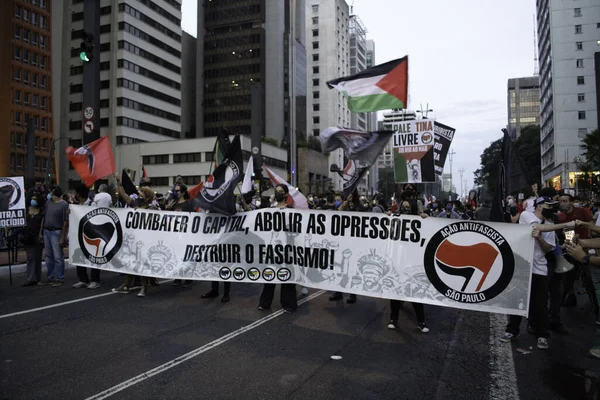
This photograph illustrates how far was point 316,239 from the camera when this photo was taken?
23.5 ft

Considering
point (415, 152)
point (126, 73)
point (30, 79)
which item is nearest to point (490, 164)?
point (126, 73)

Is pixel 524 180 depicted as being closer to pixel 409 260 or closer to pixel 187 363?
pixel 409 260

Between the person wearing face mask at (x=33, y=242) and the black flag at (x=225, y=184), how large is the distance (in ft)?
13.7

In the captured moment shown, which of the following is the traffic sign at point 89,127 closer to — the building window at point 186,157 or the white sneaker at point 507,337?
the white sneaker at point 507,337

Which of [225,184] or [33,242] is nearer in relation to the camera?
[225,184]

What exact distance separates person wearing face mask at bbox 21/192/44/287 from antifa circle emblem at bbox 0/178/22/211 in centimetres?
56

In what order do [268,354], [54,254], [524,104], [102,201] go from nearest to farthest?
[268,354] → [102,201] → [54,254] → [524,104]

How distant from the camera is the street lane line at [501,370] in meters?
4.33

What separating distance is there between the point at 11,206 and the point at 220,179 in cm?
531

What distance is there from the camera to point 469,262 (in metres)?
6.04

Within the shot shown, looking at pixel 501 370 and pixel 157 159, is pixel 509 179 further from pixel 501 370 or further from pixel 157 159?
pixel 157 159

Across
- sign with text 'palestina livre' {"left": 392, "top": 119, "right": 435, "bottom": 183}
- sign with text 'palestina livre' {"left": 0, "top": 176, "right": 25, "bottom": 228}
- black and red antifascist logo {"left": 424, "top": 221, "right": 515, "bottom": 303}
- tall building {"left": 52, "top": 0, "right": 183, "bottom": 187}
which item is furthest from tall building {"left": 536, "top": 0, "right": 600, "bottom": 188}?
sign with text 'palestina livre' {"left": 0, "top": 176, "right": 25, "bottom": 228}

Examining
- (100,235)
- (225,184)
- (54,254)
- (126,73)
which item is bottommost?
(54,254)

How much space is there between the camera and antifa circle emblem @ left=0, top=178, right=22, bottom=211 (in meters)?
9.75
